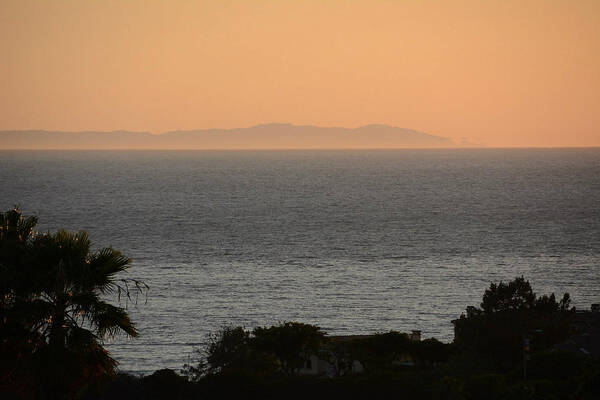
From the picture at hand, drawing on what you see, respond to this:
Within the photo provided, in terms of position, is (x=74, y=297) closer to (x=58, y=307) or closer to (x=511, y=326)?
(x=58, y=307)

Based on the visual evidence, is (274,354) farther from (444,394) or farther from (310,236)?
(310,236)

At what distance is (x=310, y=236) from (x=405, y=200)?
65682 mm

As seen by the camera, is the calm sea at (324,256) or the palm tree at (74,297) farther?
the calm sea at (324,256)

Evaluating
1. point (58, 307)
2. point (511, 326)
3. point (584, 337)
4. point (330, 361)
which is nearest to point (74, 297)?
point (58, 307)

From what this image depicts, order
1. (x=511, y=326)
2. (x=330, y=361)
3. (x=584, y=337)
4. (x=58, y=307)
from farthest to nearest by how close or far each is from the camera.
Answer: (x=584, y=337) < (x=330, y=361) < (x=511, y=326) < (x=58, y=307)

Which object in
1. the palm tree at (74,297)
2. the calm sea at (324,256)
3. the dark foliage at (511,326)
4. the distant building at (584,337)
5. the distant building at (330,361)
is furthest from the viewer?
the calm sea at (324,256)

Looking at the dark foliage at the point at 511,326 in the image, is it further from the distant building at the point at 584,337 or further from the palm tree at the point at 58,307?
the palm tree at the point at 58,307

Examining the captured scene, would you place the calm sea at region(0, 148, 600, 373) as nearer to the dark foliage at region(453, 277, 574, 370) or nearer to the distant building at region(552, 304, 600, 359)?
the distant building at region(552, 304, 600, 359)

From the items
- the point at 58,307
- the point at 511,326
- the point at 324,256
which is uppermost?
the point at 58,307

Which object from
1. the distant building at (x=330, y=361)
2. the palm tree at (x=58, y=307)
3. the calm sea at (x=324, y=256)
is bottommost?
the calm sea at (x=324, y=256)

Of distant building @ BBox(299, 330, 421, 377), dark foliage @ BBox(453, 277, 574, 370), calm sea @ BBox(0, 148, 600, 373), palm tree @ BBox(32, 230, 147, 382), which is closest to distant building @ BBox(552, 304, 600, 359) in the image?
dark foliage @ BBox(453, 277, 574, 370)

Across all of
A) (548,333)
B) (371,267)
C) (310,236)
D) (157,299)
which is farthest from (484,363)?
(310,236)

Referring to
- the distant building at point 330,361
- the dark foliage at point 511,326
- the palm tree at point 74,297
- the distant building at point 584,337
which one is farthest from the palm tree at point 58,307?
the distant building at point 330,361

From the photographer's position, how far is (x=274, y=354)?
145 feet
